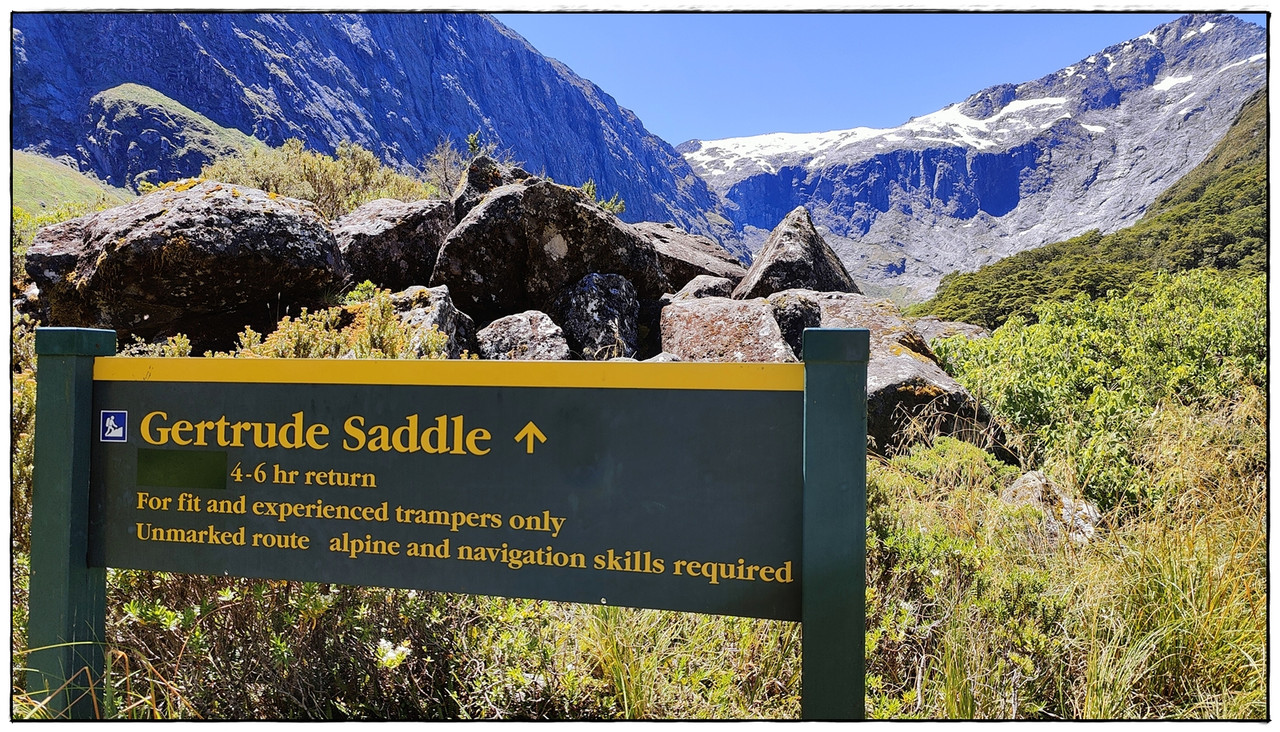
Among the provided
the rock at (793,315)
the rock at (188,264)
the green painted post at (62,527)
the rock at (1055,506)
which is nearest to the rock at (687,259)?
the rock at (793,315)

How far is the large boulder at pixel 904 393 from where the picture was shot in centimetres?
541

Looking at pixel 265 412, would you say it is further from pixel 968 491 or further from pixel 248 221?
pixel 248 221

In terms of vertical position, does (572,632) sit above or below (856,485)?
below

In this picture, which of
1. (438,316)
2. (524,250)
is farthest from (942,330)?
(438,316)

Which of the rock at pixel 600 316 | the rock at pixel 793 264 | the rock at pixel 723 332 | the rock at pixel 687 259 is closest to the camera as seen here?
the rock at pixel 723 332

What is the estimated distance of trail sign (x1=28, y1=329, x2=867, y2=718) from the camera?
1.84 meters

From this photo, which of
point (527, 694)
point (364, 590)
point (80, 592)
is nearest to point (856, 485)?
point (527, 694)

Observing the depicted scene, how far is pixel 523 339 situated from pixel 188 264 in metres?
2.59

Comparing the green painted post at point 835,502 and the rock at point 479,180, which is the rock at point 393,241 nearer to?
the rock at point 479,180

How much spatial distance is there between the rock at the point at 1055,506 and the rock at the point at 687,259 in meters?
5.58

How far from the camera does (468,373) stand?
204cm

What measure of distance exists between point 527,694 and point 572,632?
26 centimetres

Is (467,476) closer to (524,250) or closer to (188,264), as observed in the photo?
(188,264)

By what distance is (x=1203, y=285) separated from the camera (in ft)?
29.6
